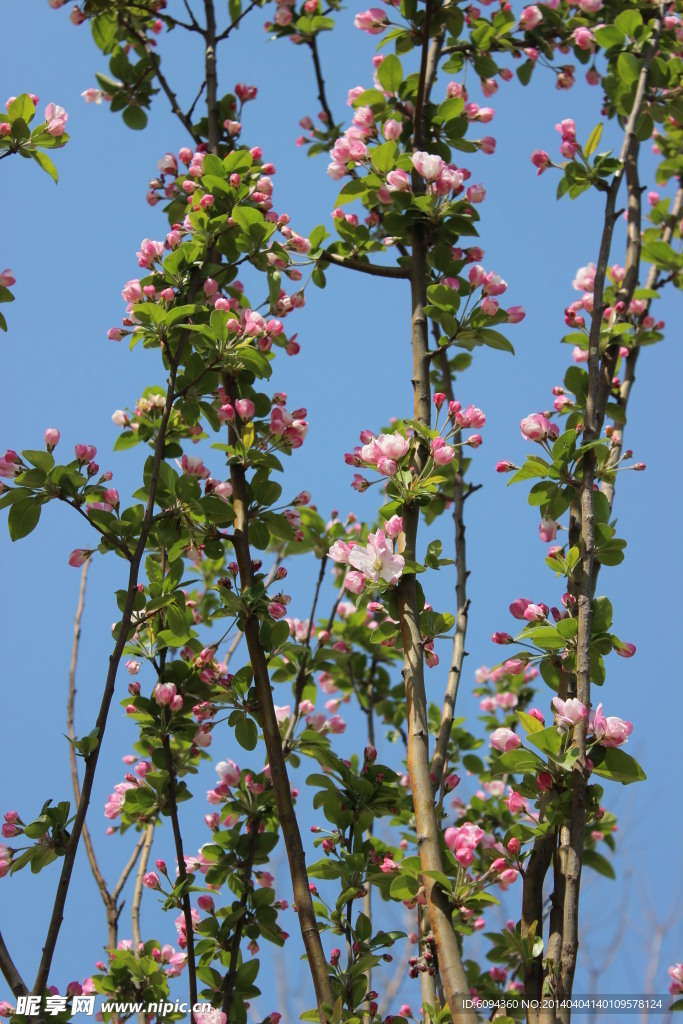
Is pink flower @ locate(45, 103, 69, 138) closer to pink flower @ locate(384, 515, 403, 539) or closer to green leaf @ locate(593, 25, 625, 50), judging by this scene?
pink flower @ locate(384, 515, 403, 539)

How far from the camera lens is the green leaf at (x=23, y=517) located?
6.13 ft

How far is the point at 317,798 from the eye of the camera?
7.04ft

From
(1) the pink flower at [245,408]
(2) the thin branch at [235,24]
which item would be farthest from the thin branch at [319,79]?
(1) the pink flower at [245,408]

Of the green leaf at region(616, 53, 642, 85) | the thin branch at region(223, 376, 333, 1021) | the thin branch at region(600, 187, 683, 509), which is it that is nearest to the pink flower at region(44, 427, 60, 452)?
the thin branch at region(223, 376, 333, 1021)

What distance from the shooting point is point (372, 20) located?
8.03 feet

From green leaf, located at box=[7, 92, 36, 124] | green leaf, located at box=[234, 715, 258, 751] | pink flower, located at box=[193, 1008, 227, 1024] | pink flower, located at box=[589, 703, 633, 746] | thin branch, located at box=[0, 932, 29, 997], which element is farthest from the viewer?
green leaf, located at box=[7, 92, 36, 124]

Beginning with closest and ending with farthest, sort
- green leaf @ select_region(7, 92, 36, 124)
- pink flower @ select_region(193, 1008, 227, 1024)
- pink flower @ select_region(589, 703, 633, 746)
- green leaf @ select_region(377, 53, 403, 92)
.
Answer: pink flower @ select_region(589, 703, 633, 746)
pink flower @ select_region(193, 1008, 227, 1024)
green leaf @ select_region(7, 92, 36, 124)
green leaf @ select_region(377, 53, 403, 92)

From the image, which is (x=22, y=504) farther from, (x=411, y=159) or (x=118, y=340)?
(x=411, y=159)

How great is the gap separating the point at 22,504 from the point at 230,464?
16.4 inches

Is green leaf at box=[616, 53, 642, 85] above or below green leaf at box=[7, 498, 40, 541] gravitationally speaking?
above

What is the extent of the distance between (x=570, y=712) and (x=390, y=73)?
1.55m

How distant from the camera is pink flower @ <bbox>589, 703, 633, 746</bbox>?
1.58 meters

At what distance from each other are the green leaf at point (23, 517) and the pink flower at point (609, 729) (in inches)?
42.7

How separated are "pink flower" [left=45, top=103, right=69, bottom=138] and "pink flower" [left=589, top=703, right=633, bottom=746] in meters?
1.58
